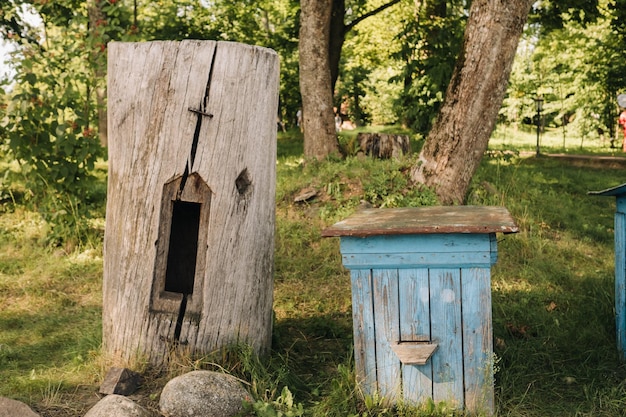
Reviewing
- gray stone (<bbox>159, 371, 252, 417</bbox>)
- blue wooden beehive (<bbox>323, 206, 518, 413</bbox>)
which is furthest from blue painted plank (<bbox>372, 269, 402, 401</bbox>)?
gray stone (<bbox>159, 371, 252, 417</bbox>)

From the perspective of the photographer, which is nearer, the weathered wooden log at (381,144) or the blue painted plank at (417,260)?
the blue painted plank at (417,260)

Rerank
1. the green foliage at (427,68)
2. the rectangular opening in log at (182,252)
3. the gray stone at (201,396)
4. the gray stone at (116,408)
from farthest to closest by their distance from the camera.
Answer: the green foliage at (427,68), the rectangular opening in log at (182,252), the gray stone at (201,396), the gray stone at (116,408)

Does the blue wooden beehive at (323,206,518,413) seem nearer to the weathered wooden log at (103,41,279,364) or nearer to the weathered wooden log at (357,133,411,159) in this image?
the weathered wooden log at (103,41,279,364)

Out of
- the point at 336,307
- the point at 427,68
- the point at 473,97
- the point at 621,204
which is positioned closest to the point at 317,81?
the point at 427,68

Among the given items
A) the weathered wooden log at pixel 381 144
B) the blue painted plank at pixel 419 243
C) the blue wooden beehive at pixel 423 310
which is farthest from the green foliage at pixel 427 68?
the blue painted plank at pixel 419 243

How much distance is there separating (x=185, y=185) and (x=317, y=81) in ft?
18.9

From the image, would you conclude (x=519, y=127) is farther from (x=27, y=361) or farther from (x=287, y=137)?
(x=27, y=361)

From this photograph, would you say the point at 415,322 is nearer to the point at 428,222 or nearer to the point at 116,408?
the point at 428,222

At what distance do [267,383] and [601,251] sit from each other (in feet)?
16.5

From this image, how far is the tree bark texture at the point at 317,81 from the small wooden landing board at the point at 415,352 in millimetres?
6064

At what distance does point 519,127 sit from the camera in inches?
1266

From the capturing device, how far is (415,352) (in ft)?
12.5

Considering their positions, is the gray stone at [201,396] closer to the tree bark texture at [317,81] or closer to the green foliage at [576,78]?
the tree bark texture at [317,81]

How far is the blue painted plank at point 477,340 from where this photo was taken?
378cm
